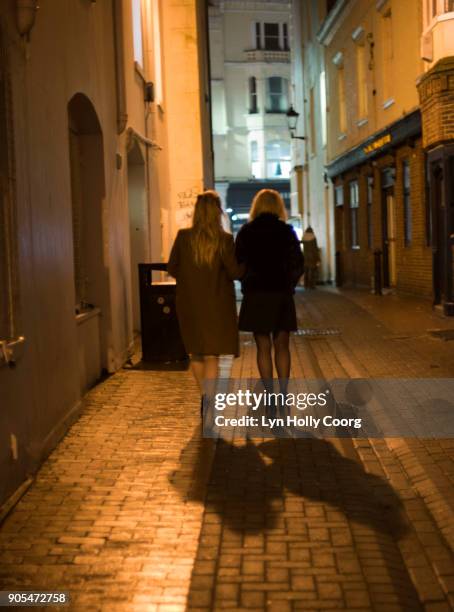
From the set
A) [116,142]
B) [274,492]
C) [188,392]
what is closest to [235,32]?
[116,142]

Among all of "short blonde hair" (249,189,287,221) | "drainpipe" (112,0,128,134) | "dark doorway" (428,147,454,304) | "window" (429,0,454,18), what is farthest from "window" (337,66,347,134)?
"short blonde hair" (249,189,287,221)

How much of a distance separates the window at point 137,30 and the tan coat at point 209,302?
23.7ft

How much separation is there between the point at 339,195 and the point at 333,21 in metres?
5.46

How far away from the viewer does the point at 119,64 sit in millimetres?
10453

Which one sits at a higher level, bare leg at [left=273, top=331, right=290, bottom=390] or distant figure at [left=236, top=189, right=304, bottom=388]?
distant figure at [left=236, top=189, right=304, bottom=388]

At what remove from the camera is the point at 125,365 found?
10320 mm

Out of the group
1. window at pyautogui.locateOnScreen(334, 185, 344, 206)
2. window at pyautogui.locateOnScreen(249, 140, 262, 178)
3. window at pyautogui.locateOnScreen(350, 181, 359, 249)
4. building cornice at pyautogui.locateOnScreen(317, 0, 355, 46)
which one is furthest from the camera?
window at pyautogui.locateOnScreen(249, 140, 262, 178)

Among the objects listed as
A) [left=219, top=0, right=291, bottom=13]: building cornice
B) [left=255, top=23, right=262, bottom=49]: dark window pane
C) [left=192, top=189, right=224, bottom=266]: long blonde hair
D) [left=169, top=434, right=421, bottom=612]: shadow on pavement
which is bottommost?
[left=169, top=434, right=421, bottom=612]: shadow on pavement

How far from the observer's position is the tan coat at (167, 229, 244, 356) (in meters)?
6.84

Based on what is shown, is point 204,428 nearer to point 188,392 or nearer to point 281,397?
point 281,397

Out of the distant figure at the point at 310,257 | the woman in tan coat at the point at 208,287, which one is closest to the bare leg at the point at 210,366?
the woman in tan coat at the point at 208,287

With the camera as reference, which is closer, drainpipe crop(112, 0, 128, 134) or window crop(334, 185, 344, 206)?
drainpipe crop(112, 0, 128, 134)

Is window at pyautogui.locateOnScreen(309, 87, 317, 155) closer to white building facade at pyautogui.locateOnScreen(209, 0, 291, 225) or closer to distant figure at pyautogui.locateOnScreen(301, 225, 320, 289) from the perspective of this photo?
distant figure at pyautogui.locateOnScreen(301, 225, 320, 289)

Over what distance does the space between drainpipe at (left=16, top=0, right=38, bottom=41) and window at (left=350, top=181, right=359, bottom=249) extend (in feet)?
67.3
